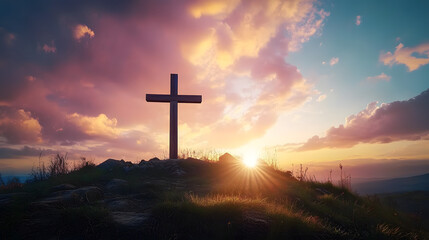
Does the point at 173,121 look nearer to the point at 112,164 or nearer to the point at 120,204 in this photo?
the point at 112,164

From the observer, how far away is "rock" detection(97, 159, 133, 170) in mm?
11219

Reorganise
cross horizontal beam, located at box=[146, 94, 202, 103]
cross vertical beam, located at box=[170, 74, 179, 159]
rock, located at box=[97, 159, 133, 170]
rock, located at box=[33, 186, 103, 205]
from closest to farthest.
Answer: rock, located at box=[33, 186, 103, 205] < rock, located at box=[97, 159, 133, 170] < cross vertical beam, located at box=[170, 74, 179, 159] < cross horizontal beam, located at box=[146, 94, 202, 103]

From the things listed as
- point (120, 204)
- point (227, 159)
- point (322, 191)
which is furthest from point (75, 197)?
point (322, 191)

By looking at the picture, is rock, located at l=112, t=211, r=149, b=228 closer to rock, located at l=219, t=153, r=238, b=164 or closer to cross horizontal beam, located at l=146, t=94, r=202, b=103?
rock, located at l=219, t=153, r=238, b=164

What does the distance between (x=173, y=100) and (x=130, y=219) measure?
9.48m

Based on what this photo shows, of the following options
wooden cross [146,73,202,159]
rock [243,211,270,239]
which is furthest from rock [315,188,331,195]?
wooden cross [146,73,202,159]

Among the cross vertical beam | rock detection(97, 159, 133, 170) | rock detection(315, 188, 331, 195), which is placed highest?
the cross vertical beam

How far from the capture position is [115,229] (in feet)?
12.3

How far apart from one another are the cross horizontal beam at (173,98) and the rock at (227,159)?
3184 millimetres

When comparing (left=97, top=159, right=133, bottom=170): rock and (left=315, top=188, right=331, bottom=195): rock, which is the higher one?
(left=97, top=159, right=133, bottom=170): rock

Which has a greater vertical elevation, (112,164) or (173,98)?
(173,98)

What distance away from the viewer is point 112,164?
456 inches

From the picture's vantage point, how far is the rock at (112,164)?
11.2 meters

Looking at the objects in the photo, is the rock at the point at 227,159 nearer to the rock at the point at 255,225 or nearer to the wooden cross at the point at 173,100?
the wooden cross at the point at 173,100
